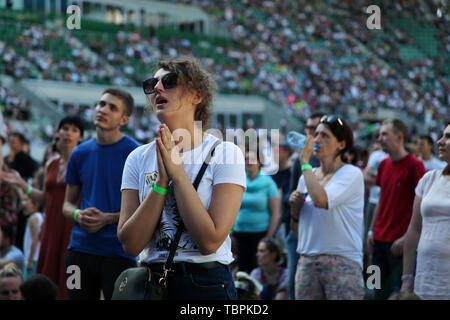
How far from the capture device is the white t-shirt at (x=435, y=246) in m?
3.05

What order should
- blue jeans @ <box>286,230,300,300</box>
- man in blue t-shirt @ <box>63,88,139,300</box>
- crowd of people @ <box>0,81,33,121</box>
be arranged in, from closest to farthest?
man in blue t-shirt @ <box>63,88,139,300</box> → blue jeans @ <box>286,230,300,300</box> → crowd of people @ <box>0,81,33,121</box>

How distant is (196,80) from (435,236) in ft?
4.89

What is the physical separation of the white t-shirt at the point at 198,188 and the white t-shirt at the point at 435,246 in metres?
1.26

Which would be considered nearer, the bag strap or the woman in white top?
the bag strap

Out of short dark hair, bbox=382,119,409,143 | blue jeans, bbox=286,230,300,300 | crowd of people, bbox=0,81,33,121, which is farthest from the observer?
crowd of people, bbox=0,81,33,121

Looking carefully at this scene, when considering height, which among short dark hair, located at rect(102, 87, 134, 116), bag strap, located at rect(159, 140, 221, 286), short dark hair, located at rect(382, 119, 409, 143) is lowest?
bag strap, located at rect(159, 140, 221, 286)

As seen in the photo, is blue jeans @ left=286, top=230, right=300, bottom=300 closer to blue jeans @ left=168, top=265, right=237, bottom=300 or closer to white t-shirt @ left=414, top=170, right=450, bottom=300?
white t-shirt @ left=414, top=170, right=450, bottom=300

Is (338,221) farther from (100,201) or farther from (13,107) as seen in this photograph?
(13,107)

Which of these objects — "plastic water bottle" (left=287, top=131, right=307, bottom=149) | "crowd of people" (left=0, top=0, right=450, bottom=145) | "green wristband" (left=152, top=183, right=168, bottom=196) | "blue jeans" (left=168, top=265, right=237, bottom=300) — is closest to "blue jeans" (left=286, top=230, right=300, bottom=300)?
"plastic water bottle" (left=287, top=131, right=307, bottom=149)

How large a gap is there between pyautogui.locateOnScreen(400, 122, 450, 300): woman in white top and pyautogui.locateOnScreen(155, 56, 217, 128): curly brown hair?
4.29 feet

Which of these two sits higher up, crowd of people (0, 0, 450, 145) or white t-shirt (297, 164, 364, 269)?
crowd of people (0, 0, 450, 145)

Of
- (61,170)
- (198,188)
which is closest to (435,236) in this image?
(198,188)

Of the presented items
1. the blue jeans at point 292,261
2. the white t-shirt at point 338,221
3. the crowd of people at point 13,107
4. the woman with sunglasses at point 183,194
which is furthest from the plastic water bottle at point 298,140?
the crowd of people at point 13,107

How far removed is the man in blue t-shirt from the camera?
3.46 m
